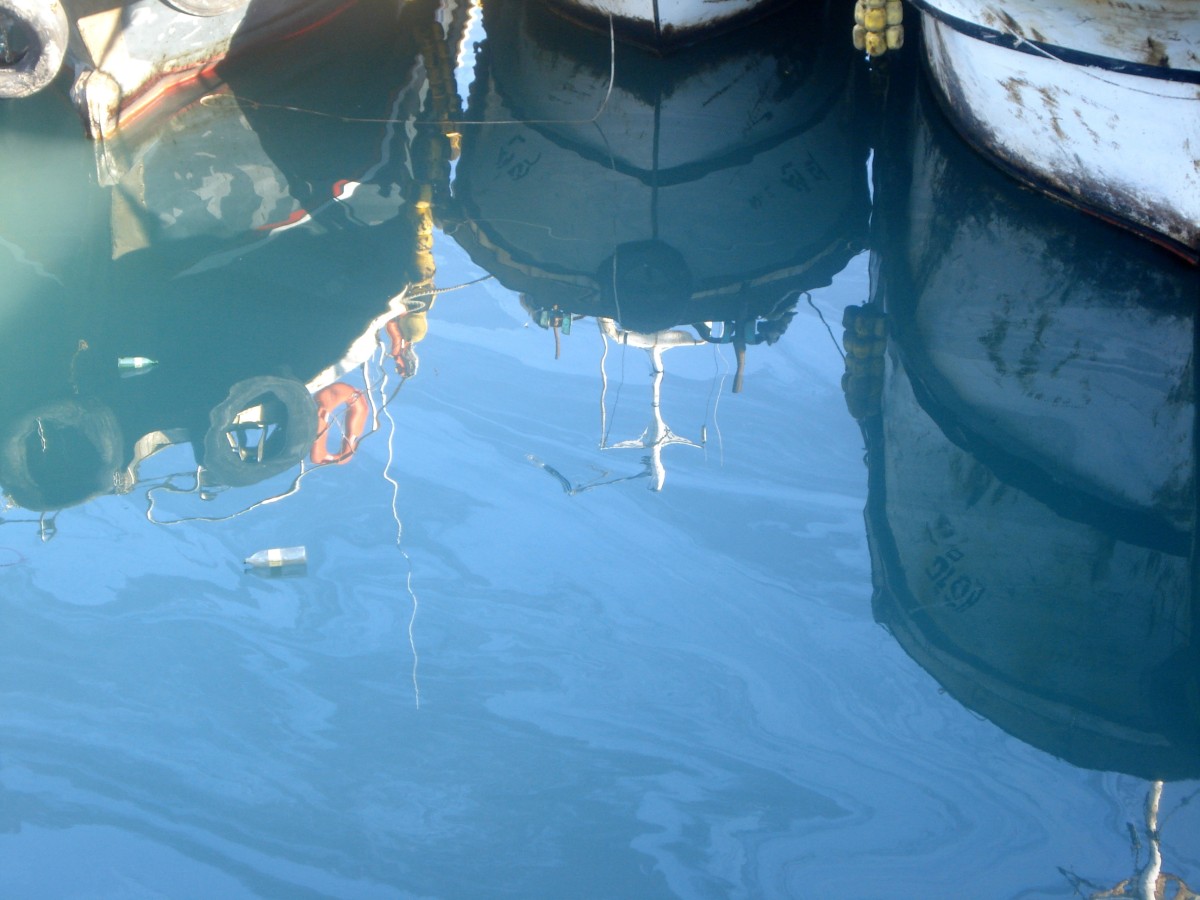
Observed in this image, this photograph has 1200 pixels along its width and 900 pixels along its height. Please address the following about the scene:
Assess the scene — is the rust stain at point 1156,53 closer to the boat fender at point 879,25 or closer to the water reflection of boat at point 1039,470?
the water reflection of boat at point 1039,470

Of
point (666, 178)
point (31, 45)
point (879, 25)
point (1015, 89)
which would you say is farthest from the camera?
point (879, 25)

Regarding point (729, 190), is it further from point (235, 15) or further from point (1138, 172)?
point (235, 15)

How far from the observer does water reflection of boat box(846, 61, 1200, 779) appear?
2.64 meters

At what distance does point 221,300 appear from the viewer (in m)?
3.84

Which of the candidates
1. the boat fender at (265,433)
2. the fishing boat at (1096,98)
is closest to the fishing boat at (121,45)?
the boat fender at (265,433)

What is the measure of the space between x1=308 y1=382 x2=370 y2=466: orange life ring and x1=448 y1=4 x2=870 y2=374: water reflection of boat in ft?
2.61

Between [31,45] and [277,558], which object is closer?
[277,558]

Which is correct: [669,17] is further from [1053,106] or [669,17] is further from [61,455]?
[61,455]

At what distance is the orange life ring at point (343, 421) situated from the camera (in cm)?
341

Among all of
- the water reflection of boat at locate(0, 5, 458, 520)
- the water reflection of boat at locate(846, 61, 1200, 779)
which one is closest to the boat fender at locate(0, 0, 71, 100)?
the water reflection of boat at locate(0, 5, 458, 520)

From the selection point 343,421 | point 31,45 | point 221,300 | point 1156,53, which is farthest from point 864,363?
point 31,45

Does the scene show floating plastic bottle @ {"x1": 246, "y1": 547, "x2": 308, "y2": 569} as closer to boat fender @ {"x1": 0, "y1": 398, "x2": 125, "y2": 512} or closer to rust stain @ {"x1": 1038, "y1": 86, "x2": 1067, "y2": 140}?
boat fender @ {"x1": 0, "y1": 398, "x2": 125, "y2": 512}

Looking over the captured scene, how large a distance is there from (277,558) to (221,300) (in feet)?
3.98

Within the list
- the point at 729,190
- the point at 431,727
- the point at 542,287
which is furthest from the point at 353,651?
the point at 729,190
